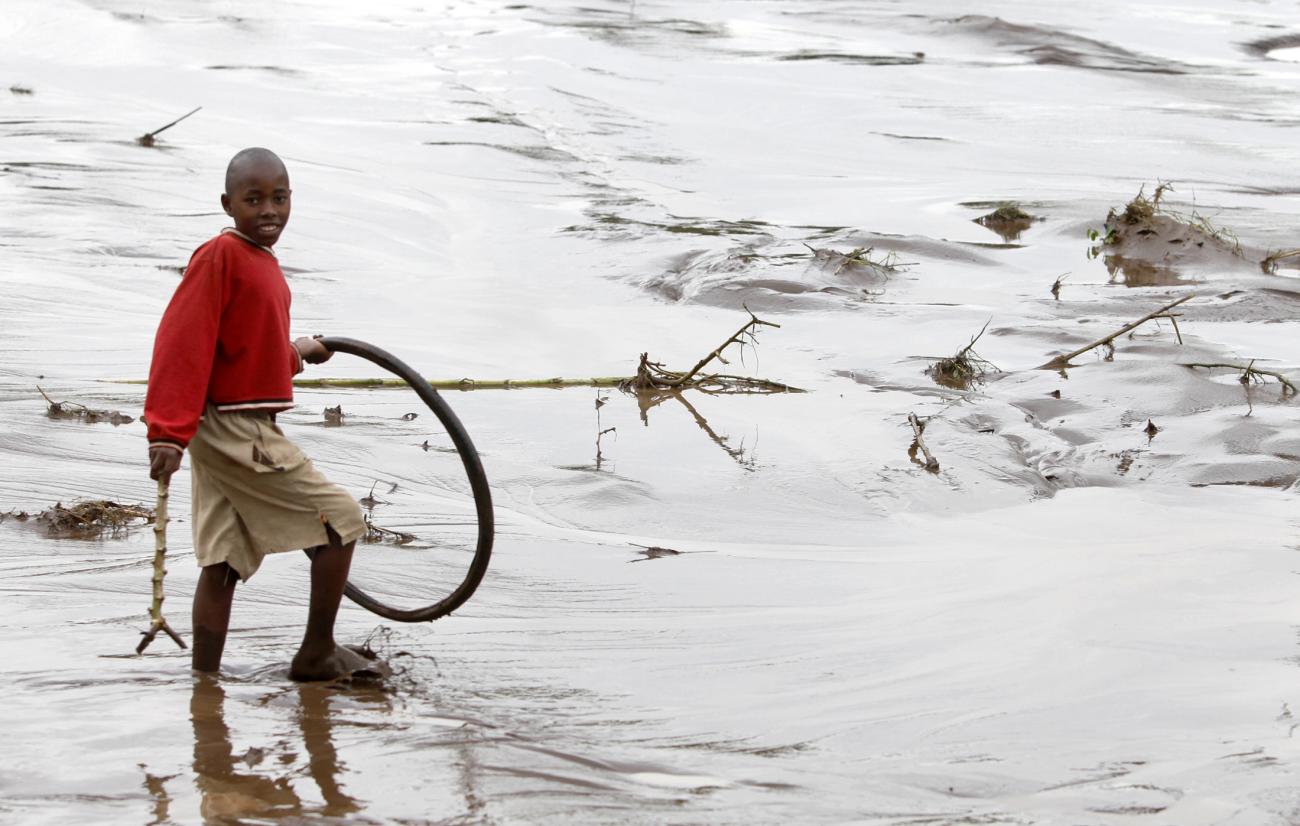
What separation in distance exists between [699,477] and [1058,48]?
684 inches

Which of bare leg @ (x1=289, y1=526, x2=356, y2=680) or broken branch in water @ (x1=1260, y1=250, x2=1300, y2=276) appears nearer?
bare leg @ (x1=289, y1=526, x2=356, y2=680)

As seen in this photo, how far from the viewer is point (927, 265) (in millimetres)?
10367

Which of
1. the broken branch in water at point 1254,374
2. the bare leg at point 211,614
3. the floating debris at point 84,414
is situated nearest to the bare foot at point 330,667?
the bare leg at point 211,614

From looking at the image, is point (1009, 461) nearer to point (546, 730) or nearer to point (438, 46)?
point (546, 730)

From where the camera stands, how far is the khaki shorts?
387cm

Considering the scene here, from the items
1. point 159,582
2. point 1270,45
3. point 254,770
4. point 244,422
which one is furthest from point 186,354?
point 1270,45

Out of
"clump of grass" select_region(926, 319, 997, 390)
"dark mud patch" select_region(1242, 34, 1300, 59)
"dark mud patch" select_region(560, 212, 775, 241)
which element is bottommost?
"clump of grass" select_region(926, 319, 997, 390)

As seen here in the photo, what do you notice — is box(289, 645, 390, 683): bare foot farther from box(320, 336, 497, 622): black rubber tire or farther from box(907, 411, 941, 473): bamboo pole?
box(907, 411, 941, 473): bamboo pole

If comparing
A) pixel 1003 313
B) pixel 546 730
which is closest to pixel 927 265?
pixel 1003 313

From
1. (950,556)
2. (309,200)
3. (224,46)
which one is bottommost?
(950,556)

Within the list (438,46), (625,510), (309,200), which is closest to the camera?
(625,510)

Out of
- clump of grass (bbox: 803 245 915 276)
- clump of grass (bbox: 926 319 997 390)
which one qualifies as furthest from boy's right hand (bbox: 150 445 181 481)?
clump of grass (bbox: 803 245 915 276)

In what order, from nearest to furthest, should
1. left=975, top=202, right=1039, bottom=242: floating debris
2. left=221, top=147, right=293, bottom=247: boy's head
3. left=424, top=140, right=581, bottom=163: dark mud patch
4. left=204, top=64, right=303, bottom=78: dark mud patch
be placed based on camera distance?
left=221, top=147, right=293, bottom=247: boy's head, left=975, top=202, right=1039, bottom=242: floating debris, left=424, top=140, right=581, bottom=163: dark mud patch, left=204, top=64, right=303, bottom=78: dark mud patch

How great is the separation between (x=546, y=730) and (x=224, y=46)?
17.3 meters
